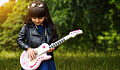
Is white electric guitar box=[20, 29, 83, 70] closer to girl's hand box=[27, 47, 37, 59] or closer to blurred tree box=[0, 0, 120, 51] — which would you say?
girl's hand box=[27, 47, 37, 59]

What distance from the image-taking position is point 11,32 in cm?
1034

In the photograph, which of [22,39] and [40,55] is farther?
[22,39]

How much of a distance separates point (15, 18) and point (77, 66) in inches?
269

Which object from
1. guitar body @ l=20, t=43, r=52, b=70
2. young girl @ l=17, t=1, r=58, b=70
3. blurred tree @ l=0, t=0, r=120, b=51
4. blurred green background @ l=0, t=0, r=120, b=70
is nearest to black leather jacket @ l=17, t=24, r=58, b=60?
young girl @ l=17, t=1, r=58, b=70

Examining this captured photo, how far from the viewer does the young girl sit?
2.88m

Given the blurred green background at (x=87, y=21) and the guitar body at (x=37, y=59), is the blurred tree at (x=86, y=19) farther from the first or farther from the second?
the guitar body at (x=37, y=59)

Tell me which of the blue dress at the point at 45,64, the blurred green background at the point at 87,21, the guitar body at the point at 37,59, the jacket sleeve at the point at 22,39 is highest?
the jacket sleeve at the point at 22,39

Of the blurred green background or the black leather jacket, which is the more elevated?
the black leather jacket

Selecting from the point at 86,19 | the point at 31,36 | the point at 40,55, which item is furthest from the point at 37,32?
the point at 86,19

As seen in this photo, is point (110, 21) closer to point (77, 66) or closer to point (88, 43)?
point (88, 43)

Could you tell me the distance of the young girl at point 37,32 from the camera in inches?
114

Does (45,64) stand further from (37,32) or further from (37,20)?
(37,20)

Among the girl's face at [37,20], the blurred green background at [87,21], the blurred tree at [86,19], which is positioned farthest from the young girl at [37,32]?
the blurred tree at [86,19]

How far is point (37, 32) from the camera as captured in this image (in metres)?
2.97
